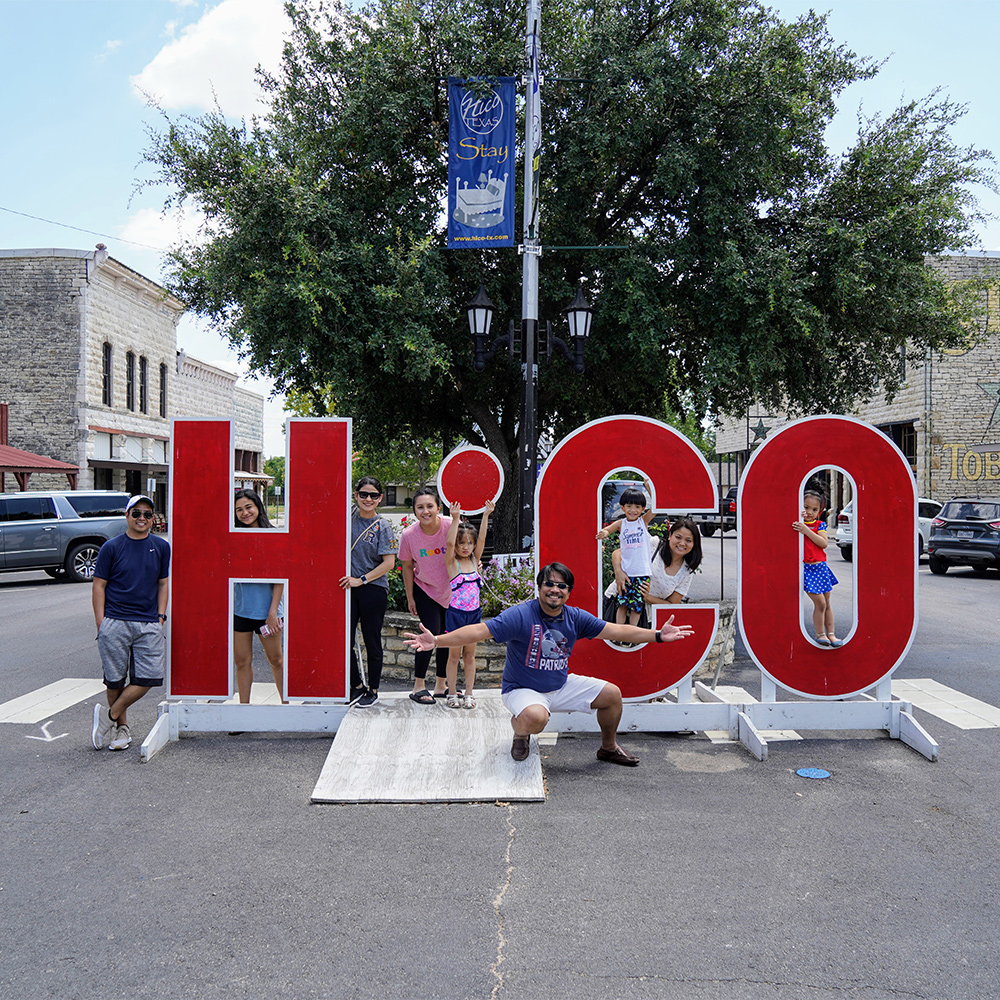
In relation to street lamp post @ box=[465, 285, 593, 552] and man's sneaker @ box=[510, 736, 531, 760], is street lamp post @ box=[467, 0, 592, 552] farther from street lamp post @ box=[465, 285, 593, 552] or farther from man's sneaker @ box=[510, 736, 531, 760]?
man's sneaker @ box=[510, 736, 531, 760]

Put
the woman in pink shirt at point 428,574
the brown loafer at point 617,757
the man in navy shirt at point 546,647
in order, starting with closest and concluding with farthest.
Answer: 1. the man in navy shirt at point 546,647
2. the brown loafer at point 617,757
3. the woman in pink shirt at point 428,574

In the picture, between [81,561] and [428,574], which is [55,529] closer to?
[81,561]

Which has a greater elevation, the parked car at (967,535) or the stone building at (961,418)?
the stone building at (961,418)

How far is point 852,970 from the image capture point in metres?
3.14

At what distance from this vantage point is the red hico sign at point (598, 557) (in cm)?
617

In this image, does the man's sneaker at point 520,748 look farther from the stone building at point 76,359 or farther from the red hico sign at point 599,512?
the stone building at point 76,359

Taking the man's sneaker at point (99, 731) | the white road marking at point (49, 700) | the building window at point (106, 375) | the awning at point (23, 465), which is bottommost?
the white road marking at point (49, 700)

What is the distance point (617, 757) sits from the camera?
5633 millimetres

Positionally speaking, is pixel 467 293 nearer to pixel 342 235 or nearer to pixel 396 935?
pixel 342 235

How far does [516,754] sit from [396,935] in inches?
80.6

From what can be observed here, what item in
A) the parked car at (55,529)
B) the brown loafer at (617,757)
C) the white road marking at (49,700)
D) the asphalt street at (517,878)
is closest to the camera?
the asphalt street at (517,878)

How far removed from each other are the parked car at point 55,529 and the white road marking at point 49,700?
9221mm

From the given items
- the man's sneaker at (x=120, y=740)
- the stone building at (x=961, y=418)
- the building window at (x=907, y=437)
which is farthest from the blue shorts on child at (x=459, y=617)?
the building window at (x=907, y=437)

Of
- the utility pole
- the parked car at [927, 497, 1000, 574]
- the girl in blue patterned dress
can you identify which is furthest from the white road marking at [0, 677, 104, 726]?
the parked car at [927, 497, 1000, 574]
